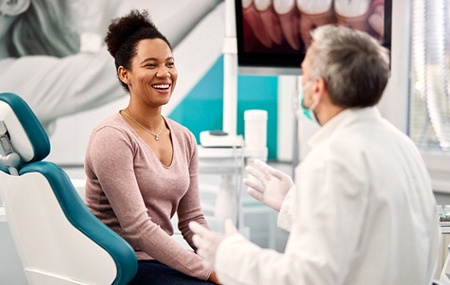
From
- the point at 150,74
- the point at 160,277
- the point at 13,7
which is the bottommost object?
the point at 160,277

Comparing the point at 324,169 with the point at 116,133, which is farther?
the point at 116,133

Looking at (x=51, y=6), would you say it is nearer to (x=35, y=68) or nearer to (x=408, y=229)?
(x=35, y=68)

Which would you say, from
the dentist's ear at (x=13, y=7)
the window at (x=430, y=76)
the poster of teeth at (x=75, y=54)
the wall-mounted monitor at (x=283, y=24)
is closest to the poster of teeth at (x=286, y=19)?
the wall-mounted monitor at (x=283, y=24)

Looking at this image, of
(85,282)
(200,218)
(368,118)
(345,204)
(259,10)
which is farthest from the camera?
(259,10)

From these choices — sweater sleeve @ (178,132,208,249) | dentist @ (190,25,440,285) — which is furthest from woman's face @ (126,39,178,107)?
dentist @ (190,25,440,285)

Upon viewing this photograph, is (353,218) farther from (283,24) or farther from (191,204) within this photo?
(283,24)

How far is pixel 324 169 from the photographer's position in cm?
130

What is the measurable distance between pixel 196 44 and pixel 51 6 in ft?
2.52

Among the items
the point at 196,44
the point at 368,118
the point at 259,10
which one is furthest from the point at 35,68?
the point at 368,118

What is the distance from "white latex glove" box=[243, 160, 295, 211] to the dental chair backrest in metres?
0.41

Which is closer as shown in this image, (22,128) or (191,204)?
(22,128)

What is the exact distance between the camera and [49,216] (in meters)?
1.81

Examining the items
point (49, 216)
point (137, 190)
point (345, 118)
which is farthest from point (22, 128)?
point (345, 118)

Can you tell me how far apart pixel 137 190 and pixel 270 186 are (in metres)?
0.39
